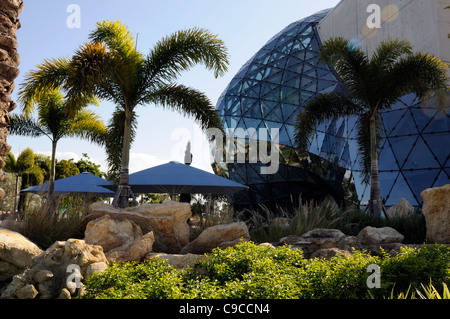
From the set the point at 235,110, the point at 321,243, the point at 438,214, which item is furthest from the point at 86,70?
the point at 235,110

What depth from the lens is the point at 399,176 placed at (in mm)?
19031

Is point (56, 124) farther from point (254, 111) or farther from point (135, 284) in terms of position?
point (135, 284)

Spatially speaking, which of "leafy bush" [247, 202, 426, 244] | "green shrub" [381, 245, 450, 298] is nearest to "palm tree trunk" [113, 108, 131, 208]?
"leafy bush" [247, 202, 426, 244]

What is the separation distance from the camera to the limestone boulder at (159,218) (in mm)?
6914

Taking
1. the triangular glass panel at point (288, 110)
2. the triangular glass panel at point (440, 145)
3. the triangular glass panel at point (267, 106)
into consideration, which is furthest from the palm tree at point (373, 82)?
the triangular glass panel at point (267, 106)

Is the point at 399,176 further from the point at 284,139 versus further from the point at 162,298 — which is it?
the point at 162,298

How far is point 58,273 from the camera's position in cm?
440

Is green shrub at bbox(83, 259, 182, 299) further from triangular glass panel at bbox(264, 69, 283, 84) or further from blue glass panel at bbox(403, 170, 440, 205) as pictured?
triangular glass panel at bbox(264, 69, 283, 84)

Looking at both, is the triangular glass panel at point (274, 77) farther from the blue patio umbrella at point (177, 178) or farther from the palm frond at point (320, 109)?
the blue patio umbrella at point (177, 178)

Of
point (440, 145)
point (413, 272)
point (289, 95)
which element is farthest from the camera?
point (289, 95)

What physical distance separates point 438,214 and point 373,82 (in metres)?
6.94

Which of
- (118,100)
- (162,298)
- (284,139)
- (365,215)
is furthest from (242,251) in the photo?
(284,139)

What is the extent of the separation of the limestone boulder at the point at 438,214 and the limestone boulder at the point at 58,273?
7.87 meters

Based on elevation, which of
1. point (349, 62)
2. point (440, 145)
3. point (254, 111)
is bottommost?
point (440, 145)
